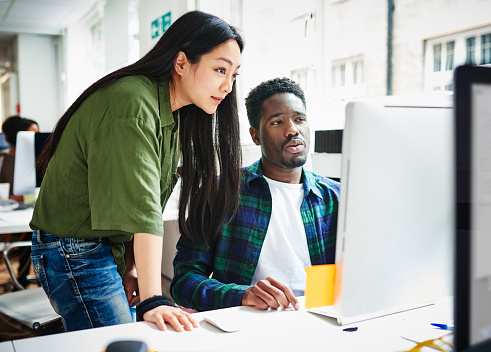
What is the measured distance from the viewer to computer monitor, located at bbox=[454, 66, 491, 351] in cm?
55

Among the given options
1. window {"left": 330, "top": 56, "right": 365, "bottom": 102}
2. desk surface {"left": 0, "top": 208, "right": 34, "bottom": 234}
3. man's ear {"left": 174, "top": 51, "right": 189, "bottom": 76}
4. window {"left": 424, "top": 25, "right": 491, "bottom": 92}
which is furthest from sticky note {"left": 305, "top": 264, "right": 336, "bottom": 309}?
window {"left": 424, "top": 25, "right": 491, "bottom": 92}

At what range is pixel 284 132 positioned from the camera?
1582mm

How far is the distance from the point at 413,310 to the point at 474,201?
59cm

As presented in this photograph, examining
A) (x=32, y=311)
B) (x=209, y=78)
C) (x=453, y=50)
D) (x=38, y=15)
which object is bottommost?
(x=32, y=311)

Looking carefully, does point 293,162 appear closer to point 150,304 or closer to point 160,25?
point 150,304

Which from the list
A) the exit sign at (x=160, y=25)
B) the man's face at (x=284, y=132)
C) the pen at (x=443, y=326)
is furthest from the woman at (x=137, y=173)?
the exit sign at (x=160, y=25)

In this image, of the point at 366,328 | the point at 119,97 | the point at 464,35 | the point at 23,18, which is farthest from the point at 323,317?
the point at 23,18

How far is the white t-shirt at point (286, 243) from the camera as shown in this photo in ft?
4.59

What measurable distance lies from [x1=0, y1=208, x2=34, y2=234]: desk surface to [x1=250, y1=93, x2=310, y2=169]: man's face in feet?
4.69

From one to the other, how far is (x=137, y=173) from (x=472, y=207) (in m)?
0.66

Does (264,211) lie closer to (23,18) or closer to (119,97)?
(119,97)

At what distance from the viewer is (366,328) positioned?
958mm

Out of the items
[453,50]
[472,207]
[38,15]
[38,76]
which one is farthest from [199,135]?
[38,76]

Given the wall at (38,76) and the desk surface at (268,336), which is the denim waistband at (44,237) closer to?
the desk surface at (268,336)
